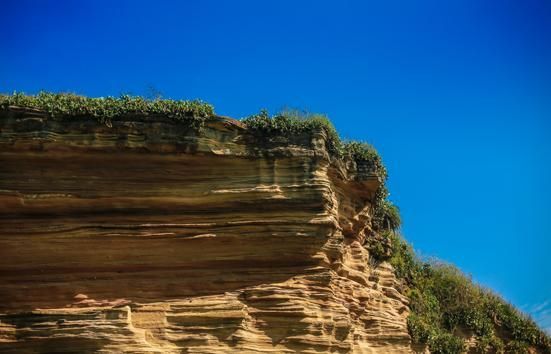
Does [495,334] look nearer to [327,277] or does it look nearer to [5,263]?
[327,277]

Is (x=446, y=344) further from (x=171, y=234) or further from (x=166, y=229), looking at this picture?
(x=166, y=229)

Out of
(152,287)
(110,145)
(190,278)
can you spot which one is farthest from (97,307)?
(110,145)

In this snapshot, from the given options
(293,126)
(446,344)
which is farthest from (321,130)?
(446,344)

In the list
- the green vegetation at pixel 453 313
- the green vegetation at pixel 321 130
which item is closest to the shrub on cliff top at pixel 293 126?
the green vegetation at pixel 321 130

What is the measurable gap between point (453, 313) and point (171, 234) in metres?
11.6

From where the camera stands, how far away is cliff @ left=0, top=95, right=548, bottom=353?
1258 cm

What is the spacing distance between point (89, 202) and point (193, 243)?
2307 mm

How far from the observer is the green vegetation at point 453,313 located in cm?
1925

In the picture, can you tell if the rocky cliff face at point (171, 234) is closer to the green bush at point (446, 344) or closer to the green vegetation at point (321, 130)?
the green vegetation at point (321, 130)

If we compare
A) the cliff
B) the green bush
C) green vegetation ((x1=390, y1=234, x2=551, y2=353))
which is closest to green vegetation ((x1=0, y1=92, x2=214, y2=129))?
the cliff

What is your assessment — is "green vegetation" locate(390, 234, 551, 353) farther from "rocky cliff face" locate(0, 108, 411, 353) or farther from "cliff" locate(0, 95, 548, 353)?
"rocky cliff face" locate(0, 108, 411, 353)

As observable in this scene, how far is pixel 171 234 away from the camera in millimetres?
13125

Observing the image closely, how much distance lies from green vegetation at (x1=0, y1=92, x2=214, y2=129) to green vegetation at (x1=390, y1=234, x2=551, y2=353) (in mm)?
8765

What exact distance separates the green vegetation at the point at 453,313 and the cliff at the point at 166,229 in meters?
5.77
